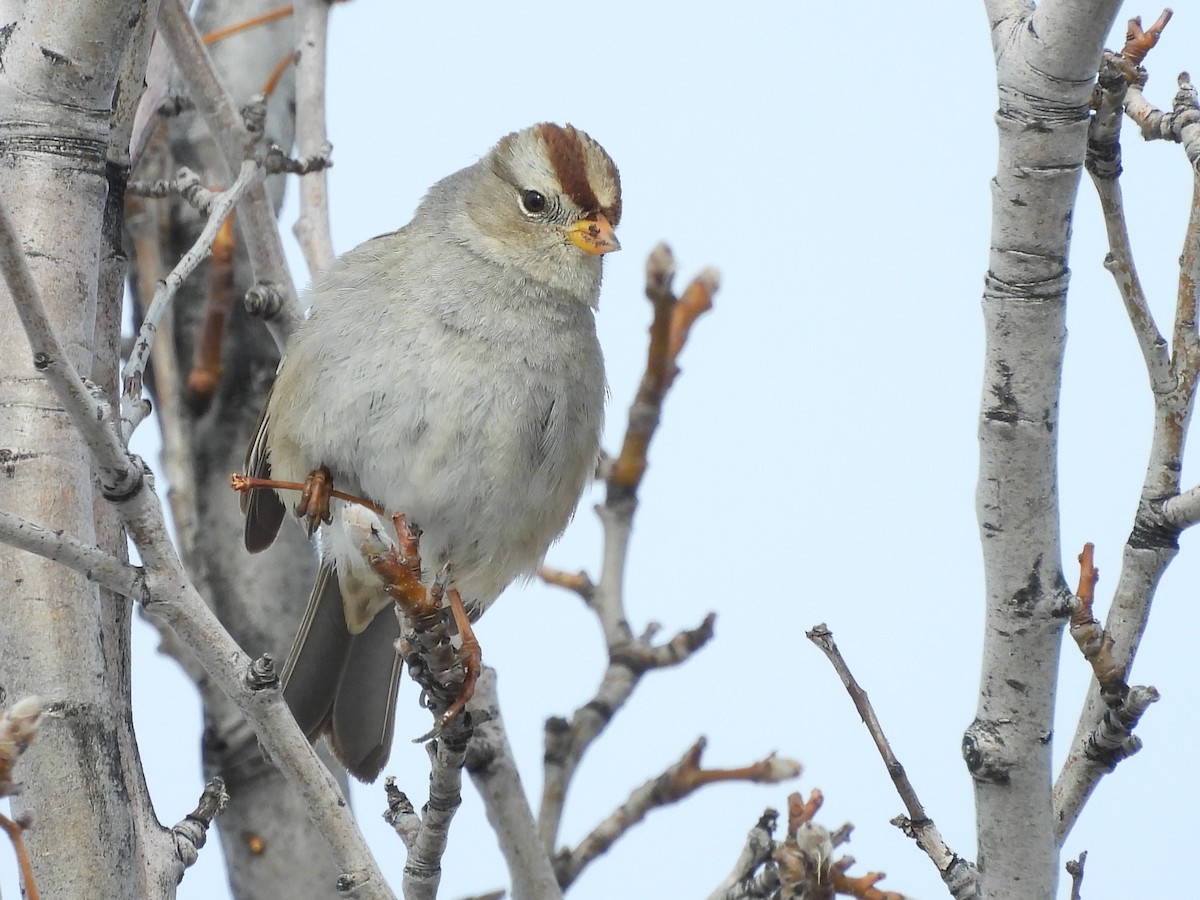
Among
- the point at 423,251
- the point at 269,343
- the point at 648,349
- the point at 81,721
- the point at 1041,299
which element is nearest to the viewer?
the point at 1041,299

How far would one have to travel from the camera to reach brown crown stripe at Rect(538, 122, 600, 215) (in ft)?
12.7

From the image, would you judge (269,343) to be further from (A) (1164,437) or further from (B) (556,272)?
(A) (1164,437)

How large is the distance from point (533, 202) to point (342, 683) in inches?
54.2

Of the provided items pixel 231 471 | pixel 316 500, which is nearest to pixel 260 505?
pixel 316 500

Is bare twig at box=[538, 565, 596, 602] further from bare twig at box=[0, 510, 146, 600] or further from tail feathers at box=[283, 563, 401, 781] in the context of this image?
bare twig at box=[0, 510, 146, 600]

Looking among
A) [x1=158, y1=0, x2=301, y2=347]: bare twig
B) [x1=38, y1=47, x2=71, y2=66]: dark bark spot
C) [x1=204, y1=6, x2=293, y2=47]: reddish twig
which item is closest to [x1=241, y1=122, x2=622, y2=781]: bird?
[x1=158, y1=0, x2=301, y2=347]: bare twig

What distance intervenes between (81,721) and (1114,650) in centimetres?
176

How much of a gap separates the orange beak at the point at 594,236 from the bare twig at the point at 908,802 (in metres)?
1.65

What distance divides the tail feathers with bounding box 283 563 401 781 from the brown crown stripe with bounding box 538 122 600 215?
3.92 feet

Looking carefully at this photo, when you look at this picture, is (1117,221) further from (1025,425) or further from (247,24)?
(247,24)

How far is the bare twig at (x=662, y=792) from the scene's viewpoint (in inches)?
160

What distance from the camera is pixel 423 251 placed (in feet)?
12.4

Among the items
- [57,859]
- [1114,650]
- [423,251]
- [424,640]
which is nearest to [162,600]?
[424,640]

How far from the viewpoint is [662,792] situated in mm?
4082
